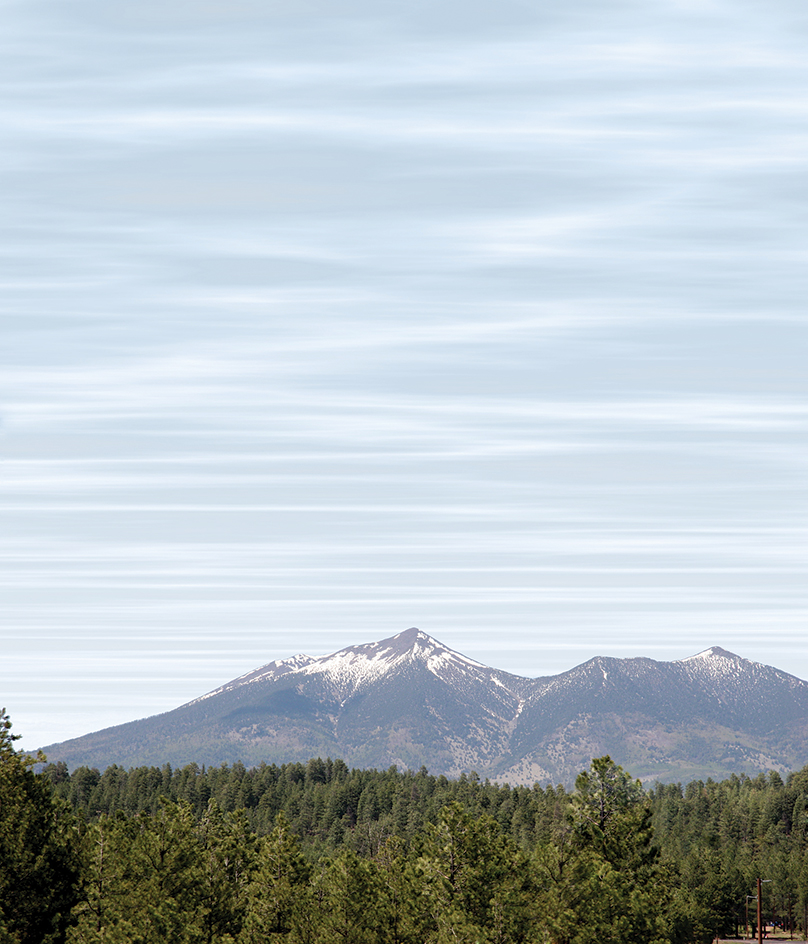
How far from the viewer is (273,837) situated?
73.5m

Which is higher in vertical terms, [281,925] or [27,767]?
[27,767]

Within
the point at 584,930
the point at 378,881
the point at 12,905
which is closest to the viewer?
the point at 12,905

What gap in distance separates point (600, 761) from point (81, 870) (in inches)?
1131

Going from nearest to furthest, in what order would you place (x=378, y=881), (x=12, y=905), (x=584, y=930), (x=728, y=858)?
(x=12, y=905)
(x=584, y=930)
(x=378, y=881)
(x=728, y=858)

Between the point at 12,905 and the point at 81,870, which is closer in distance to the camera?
the point at 12,905

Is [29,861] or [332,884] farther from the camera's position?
[332,884]

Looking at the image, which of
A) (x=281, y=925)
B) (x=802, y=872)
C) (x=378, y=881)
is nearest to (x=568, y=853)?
(x=378, y=881)

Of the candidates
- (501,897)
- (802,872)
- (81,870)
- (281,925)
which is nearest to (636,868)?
(501,897)

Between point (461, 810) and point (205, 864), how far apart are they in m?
15.9

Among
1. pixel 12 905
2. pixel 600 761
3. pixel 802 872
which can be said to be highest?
pixel 600 761

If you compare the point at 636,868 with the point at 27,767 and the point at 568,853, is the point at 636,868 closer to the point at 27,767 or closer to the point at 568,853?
the point at 568,853

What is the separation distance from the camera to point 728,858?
18800 cm

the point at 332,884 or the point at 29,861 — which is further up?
the point at 29,861

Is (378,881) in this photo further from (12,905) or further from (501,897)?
(12,905)
